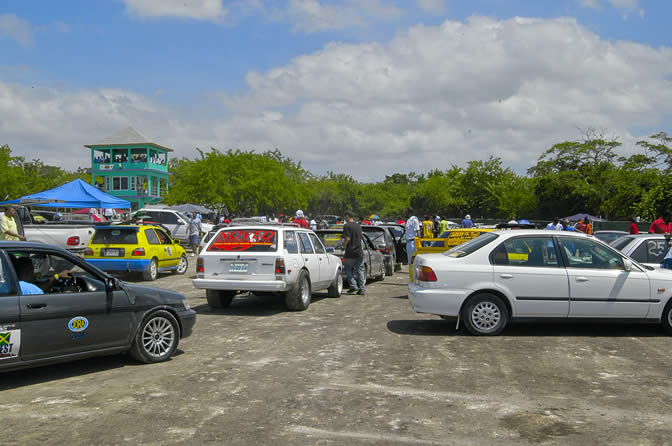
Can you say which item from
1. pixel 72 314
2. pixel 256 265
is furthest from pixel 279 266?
pixel 72 314

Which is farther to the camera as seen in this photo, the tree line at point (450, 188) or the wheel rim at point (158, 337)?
the tree line at point (450, 188)

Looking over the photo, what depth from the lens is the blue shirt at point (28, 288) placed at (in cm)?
606

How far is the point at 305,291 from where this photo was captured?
11719 mm

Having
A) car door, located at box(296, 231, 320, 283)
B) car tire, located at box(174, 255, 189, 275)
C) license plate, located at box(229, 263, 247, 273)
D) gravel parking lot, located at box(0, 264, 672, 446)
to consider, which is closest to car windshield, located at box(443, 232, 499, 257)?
gravel parking lot, located at box(0, 264, 672, 446)

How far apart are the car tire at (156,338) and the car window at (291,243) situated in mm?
4189

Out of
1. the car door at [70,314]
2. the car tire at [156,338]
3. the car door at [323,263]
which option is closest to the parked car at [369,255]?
the car door at [323,263]

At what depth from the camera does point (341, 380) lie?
21.0 feet

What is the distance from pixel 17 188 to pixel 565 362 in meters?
60.1

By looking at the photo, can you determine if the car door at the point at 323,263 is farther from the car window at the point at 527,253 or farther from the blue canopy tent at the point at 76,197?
the blue canopy tent at the point at 76,197

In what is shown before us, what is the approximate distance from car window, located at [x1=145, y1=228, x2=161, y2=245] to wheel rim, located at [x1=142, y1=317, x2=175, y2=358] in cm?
993

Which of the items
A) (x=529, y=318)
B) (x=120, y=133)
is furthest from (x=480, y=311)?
(x=120, y=133)

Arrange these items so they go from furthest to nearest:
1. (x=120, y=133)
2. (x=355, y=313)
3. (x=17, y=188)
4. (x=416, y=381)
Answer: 1. (x=120, y=133)
2. (x=17, y=188)
3. (x=355, y=313)
4. (x=416, y=381)

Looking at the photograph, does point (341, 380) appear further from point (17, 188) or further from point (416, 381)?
point (17, 188)

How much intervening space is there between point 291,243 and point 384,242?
7.80 m
